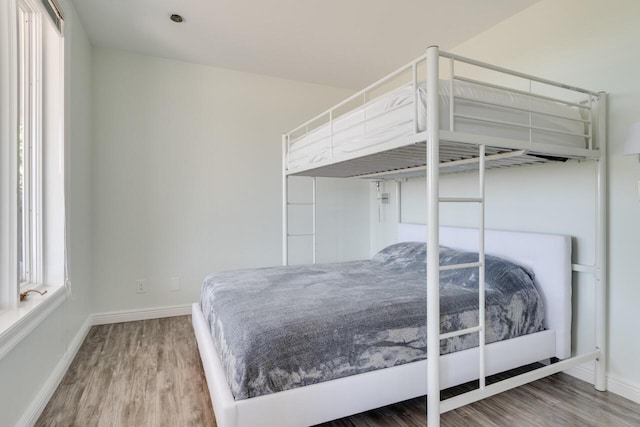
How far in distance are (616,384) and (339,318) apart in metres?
1.74

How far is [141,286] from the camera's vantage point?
3252mm

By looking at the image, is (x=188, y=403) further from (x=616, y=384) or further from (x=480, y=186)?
(x=616, y=384)

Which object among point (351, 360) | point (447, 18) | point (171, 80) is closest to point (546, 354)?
point (351, 360)

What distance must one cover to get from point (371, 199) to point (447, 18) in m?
2.25

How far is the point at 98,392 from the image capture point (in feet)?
6.38

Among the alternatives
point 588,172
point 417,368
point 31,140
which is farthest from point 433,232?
point 31,140

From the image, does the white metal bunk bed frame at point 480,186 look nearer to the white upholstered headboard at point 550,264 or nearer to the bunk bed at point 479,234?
the bunk bed at point 479,234

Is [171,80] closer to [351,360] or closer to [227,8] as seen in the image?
[227,8]

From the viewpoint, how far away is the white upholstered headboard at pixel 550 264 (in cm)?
207

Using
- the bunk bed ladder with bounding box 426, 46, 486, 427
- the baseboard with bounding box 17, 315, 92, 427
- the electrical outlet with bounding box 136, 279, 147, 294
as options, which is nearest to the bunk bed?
the bunk bed ladder with bounding box 426, 46, 486, 427

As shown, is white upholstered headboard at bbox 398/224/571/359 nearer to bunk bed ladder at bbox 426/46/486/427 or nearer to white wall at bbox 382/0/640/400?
white wall at bbox 382/0/640/400

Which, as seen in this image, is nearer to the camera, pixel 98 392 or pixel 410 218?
pixel 98 392

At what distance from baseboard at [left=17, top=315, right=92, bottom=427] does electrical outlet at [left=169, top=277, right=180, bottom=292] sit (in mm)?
797

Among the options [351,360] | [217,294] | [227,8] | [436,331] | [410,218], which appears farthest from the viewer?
[410,218]
